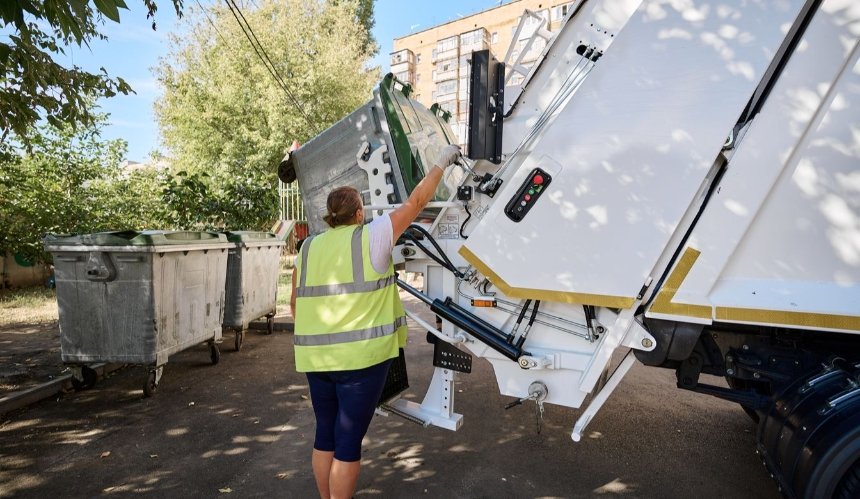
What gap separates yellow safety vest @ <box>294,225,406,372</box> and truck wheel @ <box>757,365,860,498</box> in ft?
5.76

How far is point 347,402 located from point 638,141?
178cm

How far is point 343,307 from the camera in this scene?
2268 millimetres

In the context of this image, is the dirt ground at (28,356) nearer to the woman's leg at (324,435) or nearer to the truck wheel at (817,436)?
the woman's leg at (324,435)

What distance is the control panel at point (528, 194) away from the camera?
2.42 m

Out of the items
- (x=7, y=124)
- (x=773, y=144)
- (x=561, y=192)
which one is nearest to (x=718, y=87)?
(x=773, y=144)

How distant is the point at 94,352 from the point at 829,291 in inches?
190

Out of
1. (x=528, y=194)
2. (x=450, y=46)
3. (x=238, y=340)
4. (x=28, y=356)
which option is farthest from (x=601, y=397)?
(x=450, y=46)

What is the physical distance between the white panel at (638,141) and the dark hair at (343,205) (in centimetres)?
77

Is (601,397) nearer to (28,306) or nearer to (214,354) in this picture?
(214,354)

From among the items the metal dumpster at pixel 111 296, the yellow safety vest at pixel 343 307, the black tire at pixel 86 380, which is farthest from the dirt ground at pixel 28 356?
the yellow safety vest at pixel 343 307

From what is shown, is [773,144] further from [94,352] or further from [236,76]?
[236,76]

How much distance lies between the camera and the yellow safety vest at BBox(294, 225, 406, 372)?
2.25 meters

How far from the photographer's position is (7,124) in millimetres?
3586

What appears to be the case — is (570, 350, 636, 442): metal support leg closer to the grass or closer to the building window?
the grass
